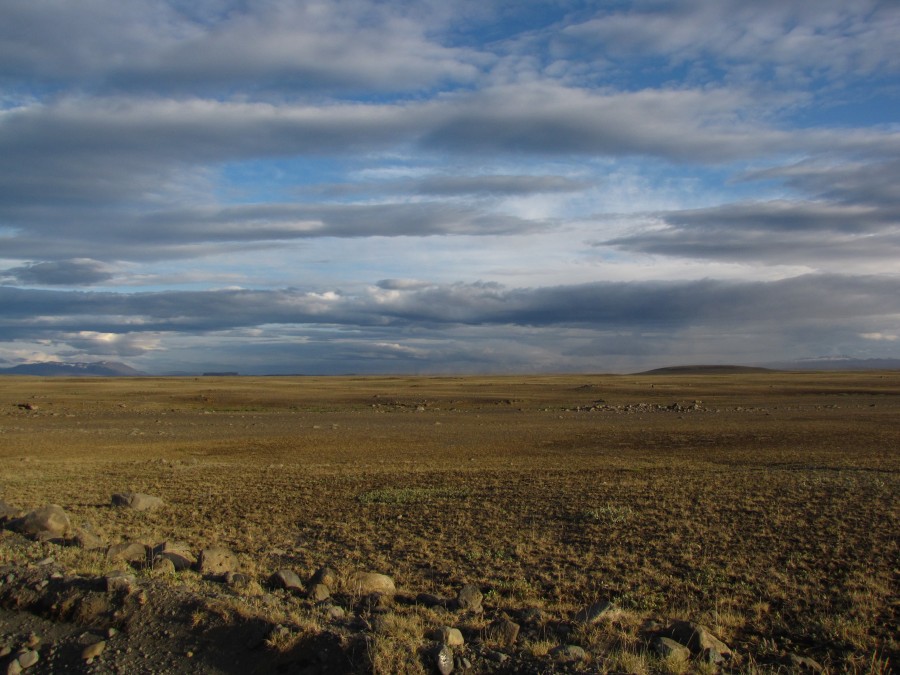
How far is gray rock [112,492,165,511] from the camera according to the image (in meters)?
14.2

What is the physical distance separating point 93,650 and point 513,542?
6467 mm

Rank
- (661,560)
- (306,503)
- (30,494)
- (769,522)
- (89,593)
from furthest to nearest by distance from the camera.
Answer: (30,494)
(306,503)
(769,522)
(661,560)
(89,593)

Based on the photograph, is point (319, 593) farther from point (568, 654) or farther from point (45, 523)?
point (45, 523)

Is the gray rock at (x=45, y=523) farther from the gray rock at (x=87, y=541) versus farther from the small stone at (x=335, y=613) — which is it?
the small stone at (x=335, y=613)

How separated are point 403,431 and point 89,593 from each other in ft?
92.1

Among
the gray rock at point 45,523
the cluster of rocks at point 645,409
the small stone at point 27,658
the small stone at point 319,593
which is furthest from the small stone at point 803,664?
the cluster of rocks at point 645,409

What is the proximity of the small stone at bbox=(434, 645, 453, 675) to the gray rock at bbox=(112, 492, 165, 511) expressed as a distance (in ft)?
33.4

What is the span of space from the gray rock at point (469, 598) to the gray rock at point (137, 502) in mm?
8462

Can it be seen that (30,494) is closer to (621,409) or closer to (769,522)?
(769,522)

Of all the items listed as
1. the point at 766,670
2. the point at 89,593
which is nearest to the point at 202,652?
the point at 89,593

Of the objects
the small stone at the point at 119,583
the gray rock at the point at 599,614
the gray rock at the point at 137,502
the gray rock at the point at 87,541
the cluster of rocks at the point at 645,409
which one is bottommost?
the cluster of rocks at the point at 645,409

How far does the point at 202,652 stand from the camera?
6332 millimetres

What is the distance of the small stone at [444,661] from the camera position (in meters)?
5.81

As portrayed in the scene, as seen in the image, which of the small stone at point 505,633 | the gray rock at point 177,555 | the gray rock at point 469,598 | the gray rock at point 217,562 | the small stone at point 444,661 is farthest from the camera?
the gray rock at point 177,555
